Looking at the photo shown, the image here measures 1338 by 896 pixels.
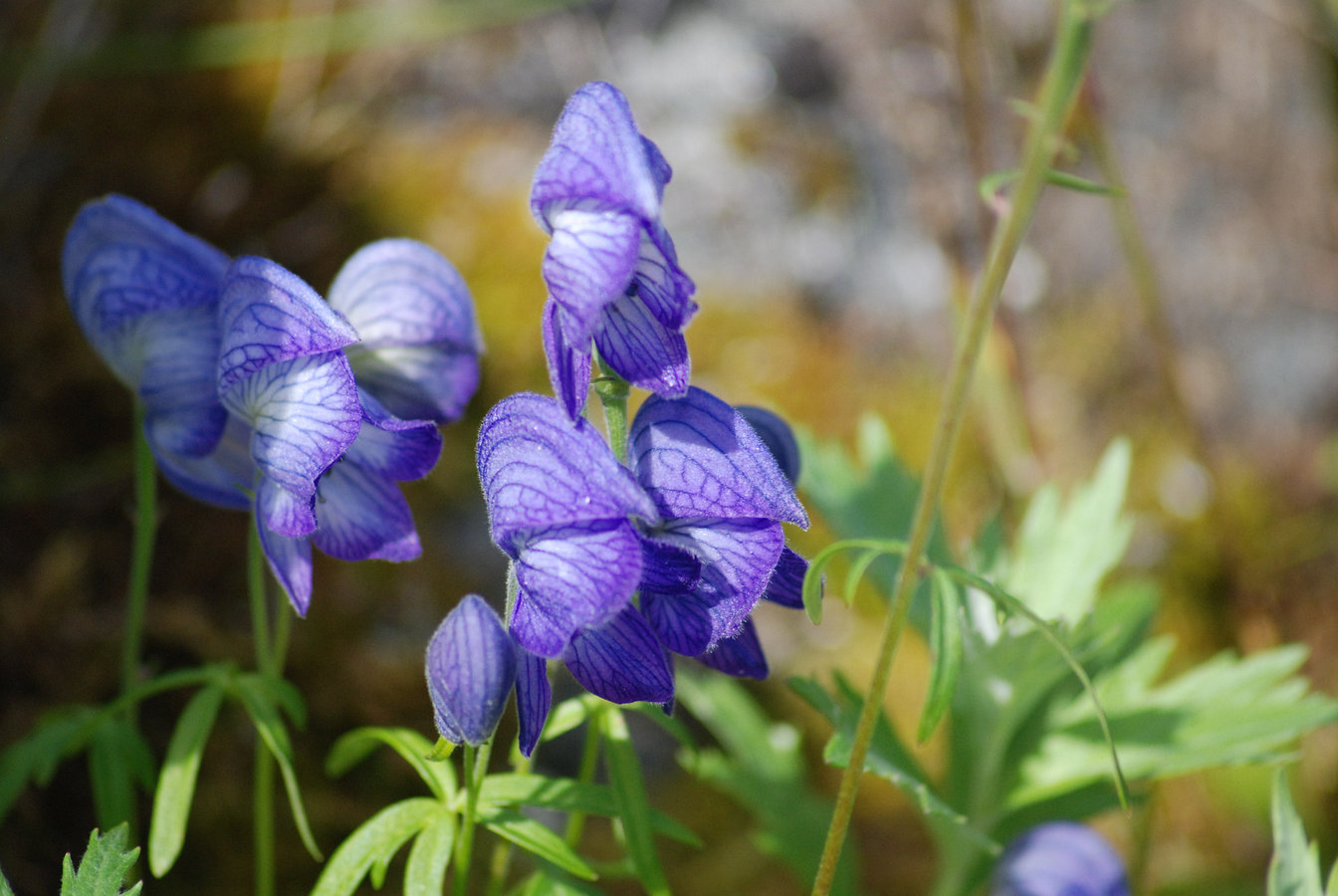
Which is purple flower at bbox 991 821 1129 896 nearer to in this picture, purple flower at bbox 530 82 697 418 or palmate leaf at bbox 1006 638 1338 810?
palmate leaf at bbox 1006 638 1338 810

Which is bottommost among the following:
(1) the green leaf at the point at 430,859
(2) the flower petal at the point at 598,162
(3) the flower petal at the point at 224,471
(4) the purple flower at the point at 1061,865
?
(4) the purple flower at the point at 1061,865

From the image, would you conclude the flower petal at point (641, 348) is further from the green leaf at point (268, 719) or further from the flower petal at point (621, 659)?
the green leaf at point (268, 719)

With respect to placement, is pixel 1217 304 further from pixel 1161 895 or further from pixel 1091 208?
pixel 1161 895

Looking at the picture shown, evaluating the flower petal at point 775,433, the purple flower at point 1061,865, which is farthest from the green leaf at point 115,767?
the purple flower at point 1061,865

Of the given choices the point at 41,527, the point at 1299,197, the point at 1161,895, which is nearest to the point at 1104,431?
the point at 1299,197

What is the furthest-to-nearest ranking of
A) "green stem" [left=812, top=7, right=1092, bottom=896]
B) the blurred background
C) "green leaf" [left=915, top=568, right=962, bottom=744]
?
the blurred background, "green leaf" [left=915, top=568, right=962, bottom=744], "green stem" [left=812, top=7, right=1092, bottom=896]

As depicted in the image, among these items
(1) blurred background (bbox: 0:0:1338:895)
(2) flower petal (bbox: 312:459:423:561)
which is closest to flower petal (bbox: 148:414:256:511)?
(2) flower petal (bbox: 312:459:423:561)

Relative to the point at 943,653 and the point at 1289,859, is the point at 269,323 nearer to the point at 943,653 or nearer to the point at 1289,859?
the point at 943,653
